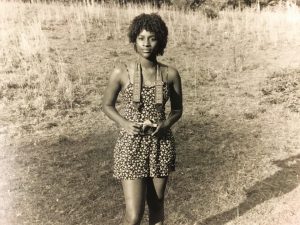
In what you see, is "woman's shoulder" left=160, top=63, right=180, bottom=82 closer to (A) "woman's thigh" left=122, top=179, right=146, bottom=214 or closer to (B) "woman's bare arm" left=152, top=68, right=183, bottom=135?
(B) "woman's bare arm" left=152, top=68, right=183, bottom=135

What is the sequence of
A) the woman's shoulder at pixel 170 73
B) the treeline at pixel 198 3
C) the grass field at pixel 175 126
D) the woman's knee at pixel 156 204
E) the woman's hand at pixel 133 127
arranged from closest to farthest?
1. the woman's hand at pixel 133 127
2. the woman's shoulder at pixel 170 73
3. the woman's knee at pixel 156 204
4. the grass field at pixel 175 126
5. the treeline at pixel 198 3

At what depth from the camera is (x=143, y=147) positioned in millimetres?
2793

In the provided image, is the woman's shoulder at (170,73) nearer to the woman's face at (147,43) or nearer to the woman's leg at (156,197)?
the woman's face at (147,43)

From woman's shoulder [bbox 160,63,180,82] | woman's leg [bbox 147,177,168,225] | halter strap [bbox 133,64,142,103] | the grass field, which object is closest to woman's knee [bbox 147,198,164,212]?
woman's leg [bbox 147,177,168,225]

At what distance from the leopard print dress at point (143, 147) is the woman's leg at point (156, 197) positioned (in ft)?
0.27

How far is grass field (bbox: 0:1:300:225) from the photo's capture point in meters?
4.50

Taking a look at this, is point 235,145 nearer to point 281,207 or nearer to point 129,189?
point 281,207

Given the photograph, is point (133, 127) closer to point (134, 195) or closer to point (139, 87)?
point (139, 87)

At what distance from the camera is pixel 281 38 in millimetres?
11914

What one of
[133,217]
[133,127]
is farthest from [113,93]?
[133,217]

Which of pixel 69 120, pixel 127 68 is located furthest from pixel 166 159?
pixel 69 120

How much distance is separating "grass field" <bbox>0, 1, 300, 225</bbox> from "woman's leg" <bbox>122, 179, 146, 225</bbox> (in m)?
1.43

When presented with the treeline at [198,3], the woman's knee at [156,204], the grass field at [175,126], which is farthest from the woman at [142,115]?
the treeline at [198,3]

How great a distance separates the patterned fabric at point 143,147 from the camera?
2.78 m
